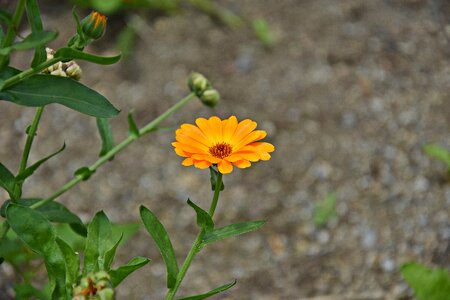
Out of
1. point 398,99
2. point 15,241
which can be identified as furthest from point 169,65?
point 15,241

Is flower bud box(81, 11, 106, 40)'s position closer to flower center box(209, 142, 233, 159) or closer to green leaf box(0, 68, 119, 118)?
green leaf box(0, 68, 119, 118)

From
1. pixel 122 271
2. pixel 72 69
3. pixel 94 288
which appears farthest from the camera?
pixel 72 69

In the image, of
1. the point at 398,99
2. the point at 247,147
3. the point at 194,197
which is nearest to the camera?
the point at 247,147

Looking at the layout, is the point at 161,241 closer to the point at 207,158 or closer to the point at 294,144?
the point at 207,158

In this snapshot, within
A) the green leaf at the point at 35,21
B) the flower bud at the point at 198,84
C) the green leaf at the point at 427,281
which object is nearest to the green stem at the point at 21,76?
the green leaf at the point at 35,21

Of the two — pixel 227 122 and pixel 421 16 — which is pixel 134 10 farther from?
pixel 227 122

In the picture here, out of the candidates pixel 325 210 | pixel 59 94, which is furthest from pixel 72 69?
pixel 325 210
